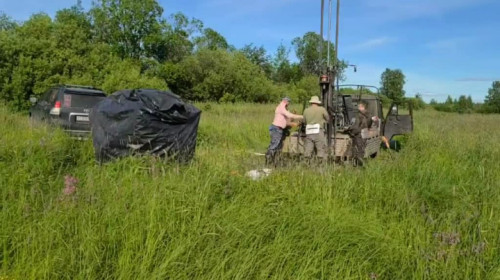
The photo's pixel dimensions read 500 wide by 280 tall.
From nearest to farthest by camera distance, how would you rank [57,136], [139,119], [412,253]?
[412,253] → [139,119] → [57,136]

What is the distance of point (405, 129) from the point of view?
454 inches

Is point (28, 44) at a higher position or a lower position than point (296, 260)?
higher

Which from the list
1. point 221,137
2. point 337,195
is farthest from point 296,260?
point 221,137

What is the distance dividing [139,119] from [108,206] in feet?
7.60

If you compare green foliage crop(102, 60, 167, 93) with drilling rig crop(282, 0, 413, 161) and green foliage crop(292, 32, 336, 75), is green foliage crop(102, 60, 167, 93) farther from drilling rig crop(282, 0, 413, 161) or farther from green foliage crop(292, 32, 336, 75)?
green foliage crop(292, 32, 336, 75)

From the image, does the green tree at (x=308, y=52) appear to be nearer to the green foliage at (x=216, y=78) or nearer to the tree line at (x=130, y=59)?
the tree line at (x=130, y=59)

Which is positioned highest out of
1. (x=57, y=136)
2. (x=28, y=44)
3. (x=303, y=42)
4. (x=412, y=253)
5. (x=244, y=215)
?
(x=303, y=42)

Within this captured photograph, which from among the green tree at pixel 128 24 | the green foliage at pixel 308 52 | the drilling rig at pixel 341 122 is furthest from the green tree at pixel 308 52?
the drilling rig at pixel 341 122

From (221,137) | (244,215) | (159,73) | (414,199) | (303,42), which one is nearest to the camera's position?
(244,215)

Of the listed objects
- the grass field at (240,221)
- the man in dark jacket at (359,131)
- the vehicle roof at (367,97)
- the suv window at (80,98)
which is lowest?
the grass field at (240,221)

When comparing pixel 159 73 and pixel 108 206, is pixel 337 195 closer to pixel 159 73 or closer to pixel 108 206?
pixel 108 206

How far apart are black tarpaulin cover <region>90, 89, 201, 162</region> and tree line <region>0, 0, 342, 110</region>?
11.2ft

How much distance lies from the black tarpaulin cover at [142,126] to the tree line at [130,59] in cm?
343

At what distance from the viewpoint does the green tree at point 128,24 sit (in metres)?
48.5
